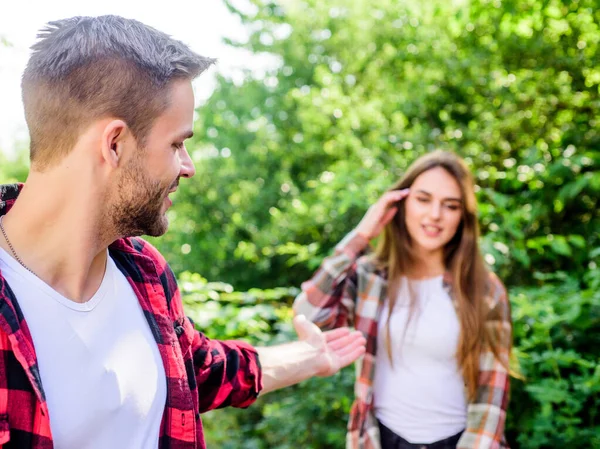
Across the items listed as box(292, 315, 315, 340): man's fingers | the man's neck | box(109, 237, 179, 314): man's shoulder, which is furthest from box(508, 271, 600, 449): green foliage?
the man's neck

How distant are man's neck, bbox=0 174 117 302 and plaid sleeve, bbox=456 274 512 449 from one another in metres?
1.58

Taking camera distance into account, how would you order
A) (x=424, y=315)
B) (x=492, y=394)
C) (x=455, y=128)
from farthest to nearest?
(x=455, y=128) < (x=424, y=315) < (x=492, y=394)

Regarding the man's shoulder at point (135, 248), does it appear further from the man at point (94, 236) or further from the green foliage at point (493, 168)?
the green foliage at point (493, 168)

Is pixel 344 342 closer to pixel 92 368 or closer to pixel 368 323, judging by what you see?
pixel 368 323

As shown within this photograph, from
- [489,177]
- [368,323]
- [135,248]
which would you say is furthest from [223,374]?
[489,177]

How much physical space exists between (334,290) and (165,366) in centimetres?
138

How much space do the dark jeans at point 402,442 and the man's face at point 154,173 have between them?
1445 millimetres

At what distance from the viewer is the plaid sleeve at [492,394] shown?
2.32m

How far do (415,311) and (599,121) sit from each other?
2027 mm

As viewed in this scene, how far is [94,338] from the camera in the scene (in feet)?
4.21

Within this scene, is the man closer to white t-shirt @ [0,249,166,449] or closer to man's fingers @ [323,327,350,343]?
white t-shirt @ [0,249,166,449]

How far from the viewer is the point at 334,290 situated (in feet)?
8.91

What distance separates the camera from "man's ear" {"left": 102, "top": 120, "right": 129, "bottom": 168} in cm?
131

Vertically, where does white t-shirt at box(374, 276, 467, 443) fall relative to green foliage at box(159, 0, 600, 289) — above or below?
below
